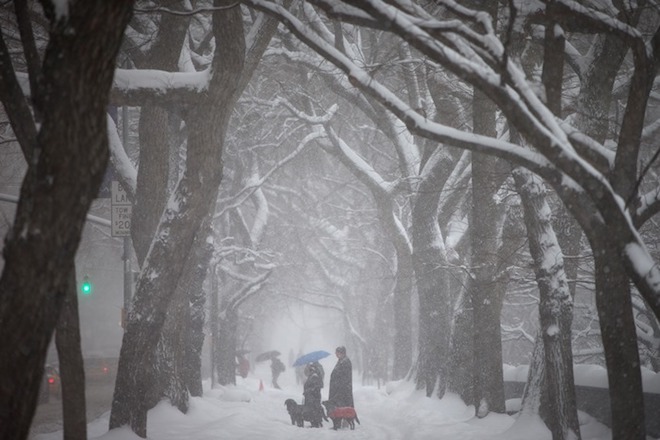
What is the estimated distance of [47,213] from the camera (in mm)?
4047

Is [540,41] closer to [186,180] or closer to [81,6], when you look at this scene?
[186,180]

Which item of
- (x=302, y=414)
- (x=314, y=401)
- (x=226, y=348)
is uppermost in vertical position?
(x=226, y=348)

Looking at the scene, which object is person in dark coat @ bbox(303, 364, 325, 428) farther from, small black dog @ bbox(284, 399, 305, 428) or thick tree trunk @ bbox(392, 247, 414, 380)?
thick tree trunk @ bbox(392, 247, 414, 380)

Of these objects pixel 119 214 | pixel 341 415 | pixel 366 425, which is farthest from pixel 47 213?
pixel 366 425

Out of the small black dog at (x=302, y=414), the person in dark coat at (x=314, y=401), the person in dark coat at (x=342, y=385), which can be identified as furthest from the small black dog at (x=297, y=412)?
the person in dark coat at (x=342, y=385)

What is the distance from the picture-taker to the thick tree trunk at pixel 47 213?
158 inches

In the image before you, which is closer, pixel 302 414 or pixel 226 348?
pixel 302 414

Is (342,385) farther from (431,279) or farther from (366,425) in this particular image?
(431,279)

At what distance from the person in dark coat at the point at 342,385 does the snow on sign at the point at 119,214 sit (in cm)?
532

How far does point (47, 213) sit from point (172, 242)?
4.40 m

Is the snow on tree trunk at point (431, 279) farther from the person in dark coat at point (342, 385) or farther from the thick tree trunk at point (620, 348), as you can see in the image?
the thick tree trunk at point (620, 348)

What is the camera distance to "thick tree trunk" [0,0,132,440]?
158 inches

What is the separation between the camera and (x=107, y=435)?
808 centimetres

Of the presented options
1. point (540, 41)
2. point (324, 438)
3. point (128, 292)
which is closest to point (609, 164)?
point (540, 41)
